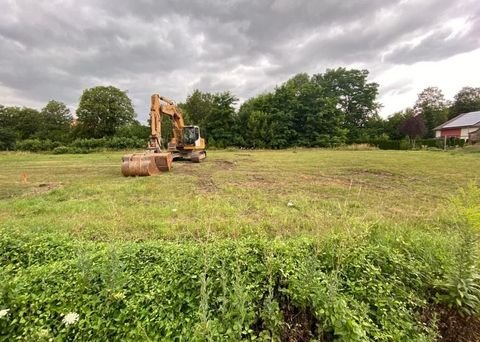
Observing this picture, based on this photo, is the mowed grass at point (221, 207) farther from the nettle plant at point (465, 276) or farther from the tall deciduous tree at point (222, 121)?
the tall deciduous tree at point (222, 121)

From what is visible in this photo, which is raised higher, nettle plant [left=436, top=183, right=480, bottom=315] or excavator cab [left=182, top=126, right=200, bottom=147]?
excavator cab [left=182, top=126, right=200, bottom=147]

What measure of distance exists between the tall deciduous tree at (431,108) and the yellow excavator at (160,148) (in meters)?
45.7

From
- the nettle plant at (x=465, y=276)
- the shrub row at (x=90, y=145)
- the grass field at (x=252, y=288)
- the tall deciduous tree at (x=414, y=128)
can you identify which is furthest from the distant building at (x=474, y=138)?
the shrub row at (x=90, y=145)

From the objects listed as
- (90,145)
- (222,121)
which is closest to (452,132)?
(222,121)

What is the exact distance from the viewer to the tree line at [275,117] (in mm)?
35031

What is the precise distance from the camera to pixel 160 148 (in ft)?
38.8

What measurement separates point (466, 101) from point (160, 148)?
61.2 metres

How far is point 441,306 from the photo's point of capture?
214 cm

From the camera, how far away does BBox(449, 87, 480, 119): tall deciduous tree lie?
46500 mm

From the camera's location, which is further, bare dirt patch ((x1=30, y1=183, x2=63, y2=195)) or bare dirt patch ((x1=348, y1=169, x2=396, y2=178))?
bare dirt patch ((x1=348, y1=169, x2=396, y2=178))

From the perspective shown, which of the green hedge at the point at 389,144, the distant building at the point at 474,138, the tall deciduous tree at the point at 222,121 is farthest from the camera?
the tall deciduous tree at the point at 222,121

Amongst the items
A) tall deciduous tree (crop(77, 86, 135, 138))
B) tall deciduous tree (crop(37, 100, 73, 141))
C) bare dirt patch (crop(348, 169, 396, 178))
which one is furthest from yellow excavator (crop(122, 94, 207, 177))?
tall deciduous tree (crop(37, 100, 73, 141))

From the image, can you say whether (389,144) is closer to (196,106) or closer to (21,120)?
(196,106)

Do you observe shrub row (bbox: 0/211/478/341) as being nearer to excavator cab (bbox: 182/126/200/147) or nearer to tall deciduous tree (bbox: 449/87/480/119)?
excavator cab (bbox: 182/126/200/147)
